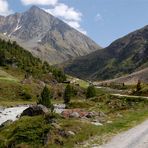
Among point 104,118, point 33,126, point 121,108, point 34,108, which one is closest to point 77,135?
point 33,126

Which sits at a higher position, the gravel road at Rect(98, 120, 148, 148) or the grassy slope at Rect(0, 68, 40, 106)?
the grassy slope at Rect(0, 68, 40, 106)

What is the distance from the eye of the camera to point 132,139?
3072 cm

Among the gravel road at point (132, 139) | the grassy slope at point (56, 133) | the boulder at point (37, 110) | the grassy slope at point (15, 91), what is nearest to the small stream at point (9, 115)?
the boulder at point (37, 110)

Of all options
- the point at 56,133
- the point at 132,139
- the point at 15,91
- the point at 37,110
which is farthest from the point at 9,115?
the point at 15,91

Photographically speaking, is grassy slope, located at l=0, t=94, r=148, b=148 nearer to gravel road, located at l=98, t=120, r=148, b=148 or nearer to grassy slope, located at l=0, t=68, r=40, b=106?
gravel road, located at l=98, t=120, r=148, b=148

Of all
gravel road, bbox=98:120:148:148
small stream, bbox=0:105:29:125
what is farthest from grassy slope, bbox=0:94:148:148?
small stream, bbox=0:105:29:125

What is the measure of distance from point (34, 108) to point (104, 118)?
27.6 ft

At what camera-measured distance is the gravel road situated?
28.5m

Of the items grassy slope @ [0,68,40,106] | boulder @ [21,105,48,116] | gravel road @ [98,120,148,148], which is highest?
grassy slope @ [0,68,40,106]

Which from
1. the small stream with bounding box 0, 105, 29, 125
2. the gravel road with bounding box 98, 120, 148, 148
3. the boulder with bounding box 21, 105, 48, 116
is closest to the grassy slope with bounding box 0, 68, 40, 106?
the small stream with bounding box 0, 105, 29, 125

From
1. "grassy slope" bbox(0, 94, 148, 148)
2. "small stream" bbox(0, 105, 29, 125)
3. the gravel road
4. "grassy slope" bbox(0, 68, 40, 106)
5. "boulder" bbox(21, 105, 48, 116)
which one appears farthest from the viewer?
"grassy slope" bbox(0, 68, 40, 106)

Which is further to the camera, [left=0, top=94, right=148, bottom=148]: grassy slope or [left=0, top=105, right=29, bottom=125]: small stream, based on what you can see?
[left=0, top=105, right=29, bottom=125]: small stream

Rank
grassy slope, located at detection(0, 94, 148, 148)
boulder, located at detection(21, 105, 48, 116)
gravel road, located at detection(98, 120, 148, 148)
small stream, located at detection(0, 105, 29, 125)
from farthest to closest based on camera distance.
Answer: small stream, located at detection(0, 105, 29, 125) → boulder, located at detection(21, 105, 48, 116) → grassy slope, located at detection(0, 94, 148, 148) → gravel road, located at detection(98, 120, 148, 148)

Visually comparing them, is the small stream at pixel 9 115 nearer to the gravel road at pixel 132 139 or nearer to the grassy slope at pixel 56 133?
the grassy slope at pixel 56 133
